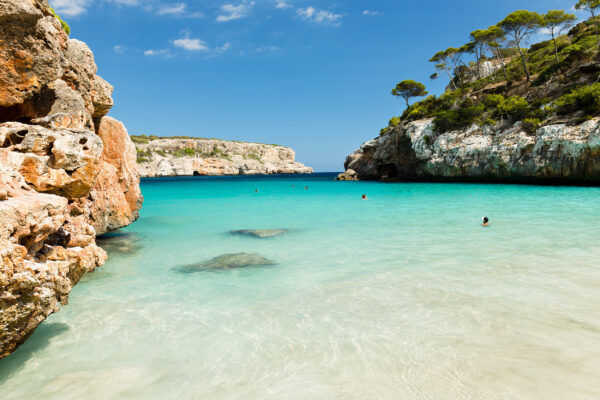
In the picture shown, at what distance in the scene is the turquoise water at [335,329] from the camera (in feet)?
10.7

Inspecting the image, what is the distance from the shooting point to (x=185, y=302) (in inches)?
213

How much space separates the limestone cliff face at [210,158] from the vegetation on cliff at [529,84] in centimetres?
7808

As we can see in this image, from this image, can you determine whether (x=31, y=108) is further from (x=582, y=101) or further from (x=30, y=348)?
(x=582, y=101)

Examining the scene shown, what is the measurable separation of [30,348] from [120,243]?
6.63 meters

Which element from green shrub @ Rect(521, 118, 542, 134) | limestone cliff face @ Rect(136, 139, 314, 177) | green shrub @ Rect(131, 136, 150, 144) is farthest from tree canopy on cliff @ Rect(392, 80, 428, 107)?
green shrub @ Rect(131, 136, 150, 144)

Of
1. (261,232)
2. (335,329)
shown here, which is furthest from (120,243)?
(335,329)

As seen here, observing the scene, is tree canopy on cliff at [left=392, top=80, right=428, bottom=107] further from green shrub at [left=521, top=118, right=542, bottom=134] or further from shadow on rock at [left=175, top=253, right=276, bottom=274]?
shadow on rock at [left=175, top=253, right=276, bottom=274]

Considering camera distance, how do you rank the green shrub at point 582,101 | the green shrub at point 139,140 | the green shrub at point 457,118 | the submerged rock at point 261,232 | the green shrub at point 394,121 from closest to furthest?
the submerged rock at point 261,232 → the green shrub at point 582,101 → the green shrub at point 457,118 → the green shrub at point 394,121 → the green shrub at point 139,140

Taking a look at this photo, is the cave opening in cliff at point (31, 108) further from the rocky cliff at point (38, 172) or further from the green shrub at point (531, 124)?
the green shrub at point (531, 124)

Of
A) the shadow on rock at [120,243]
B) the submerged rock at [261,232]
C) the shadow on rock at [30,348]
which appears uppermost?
the submerged rock at [261,232]

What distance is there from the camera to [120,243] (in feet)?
33.1

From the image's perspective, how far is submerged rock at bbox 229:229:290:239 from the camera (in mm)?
11164

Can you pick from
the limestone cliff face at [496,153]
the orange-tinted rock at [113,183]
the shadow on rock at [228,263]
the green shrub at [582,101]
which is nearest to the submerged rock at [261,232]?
the shadow on rock at [228,263]

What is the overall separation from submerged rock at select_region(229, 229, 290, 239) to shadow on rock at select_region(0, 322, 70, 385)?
6.80 meters
